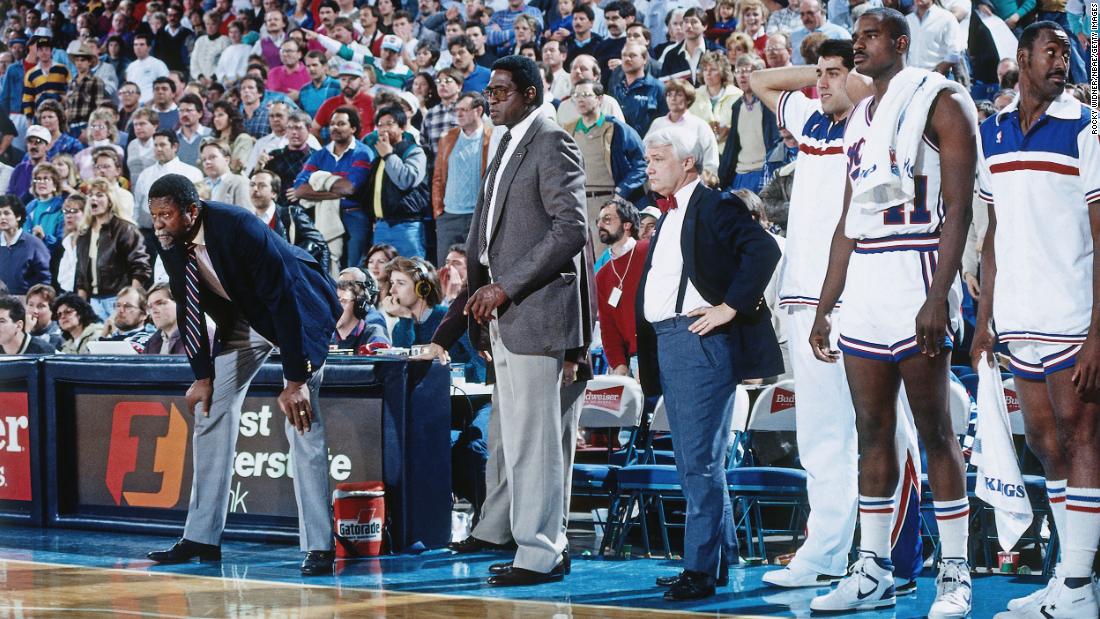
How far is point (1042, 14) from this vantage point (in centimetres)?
1112

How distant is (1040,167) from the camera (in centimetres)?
455

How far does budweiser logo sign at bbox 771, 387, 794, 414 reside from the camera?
22.1ft

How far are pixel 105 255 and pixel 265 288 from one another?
5986 millimetres

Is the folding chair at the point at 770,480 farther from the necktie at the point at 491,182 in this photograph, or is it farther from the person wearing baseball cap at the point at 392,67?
the person wearing baseball cap at the point at 392,67

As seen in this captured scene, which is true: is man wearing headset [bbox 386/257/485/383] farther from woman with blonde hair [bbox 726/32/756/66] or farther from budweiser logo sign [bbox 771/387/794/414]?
woman with blonde hair [bbox 726/32/756/66]

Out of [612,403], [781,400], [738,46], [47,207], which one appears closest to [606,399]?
[612,403]

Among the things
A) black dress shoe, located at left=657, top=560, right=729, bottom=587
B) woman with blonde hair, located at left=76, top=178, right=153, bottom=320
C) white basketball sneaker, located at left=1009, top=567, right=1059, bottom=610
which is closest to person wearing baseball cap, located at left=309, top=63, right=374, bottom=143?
woman with blonde hair, located at left=76, top=178, right=153, bottom=320

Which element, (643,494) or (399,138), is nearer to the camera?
(643,494)

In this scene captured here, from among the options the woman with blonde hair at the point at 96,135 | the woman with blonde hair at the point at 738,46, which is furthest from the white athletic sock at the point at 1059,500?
the woman with blonde hair at the point at 96,135

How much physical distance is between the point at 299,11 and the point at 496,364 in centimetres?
1126

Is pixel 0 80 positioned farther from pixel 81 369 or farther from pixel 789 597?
pixel 789 597

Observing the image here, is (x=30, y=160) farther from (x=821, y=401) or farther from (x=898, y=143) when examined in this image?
(x=898, y=143)

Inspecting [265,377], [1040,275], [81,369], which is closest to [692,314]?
[1040,275]

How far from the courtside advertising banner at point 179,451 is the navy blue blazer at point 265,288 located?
0.66 metres
